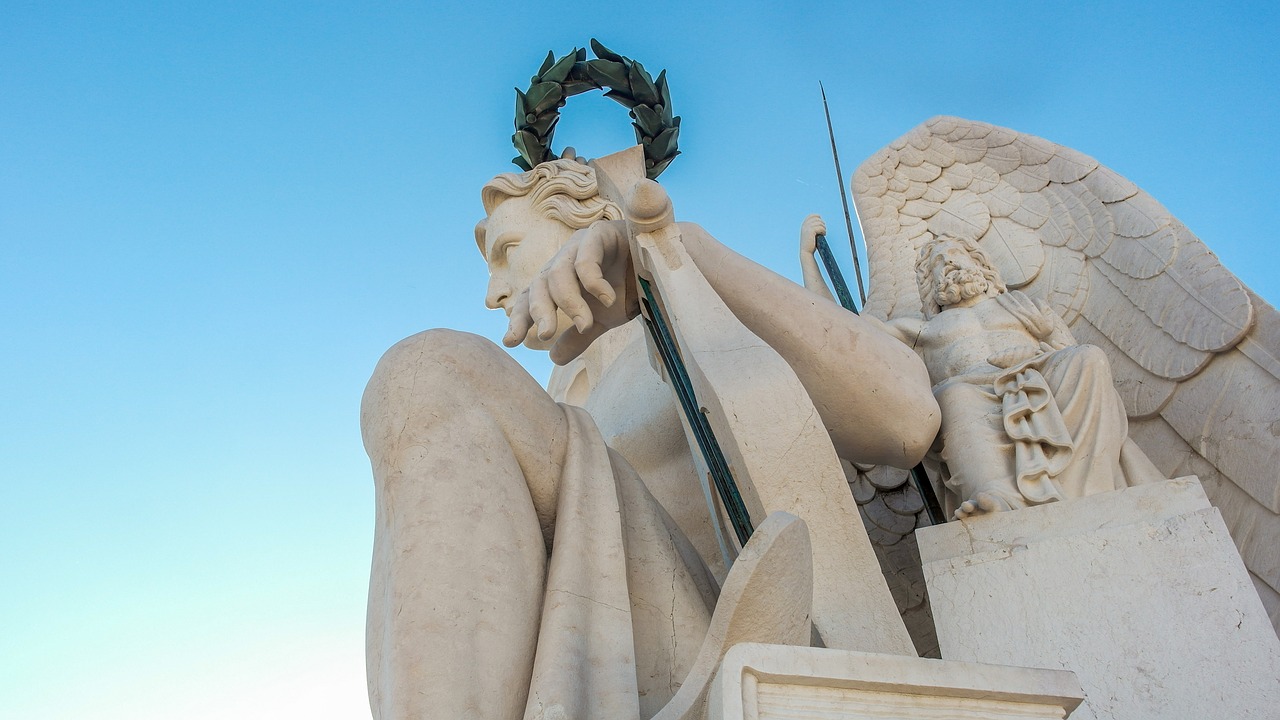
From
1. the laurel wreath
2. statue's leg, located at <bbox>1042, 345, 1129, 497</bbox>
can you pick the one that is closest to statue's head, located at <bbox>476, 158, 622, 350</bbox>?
the laurel wreath

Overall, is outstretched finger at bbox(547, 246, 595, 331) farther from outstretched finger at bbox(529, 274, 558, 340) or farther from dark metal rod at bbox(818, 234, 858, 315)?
dark metal rod at bbox(818, 234, 858, 315)

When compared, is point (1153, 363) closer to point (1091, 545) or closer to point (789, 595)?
point (1091, 545)

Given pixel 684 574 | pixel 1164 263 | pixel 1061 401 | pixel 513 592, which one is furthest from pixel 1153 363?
pixel 513 592

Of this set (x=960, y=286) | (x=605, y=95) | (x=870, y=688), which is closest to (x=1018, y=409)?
(x=960, y=286)

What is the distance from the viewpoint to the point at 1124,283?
13.8 ft

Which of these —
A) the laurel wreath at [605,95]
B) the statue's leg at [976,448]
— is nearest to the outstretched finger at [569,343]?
the statue's leg at [976,448]

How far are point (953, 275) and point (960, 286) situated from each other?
0.04 metres

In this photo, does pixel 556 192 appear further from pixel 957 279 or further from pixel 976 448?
pixel 976 448

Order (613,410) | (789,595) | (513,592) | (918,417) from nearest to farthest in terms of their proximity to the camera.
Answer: (789,595)
(513,592)
(918,417)
(613,410)

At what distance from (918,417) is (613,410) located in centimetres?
103

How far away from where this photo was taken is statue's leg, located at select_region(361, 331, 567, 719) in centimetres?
226

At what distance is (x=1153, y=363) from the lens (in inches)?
156

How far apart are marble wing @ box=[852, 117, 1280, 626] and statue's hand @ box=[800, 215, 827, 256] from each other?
31 centimetres

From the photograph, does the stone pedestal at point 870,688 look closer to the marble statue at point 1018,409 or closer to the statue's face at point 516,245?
the marble statue at point 1018,409
